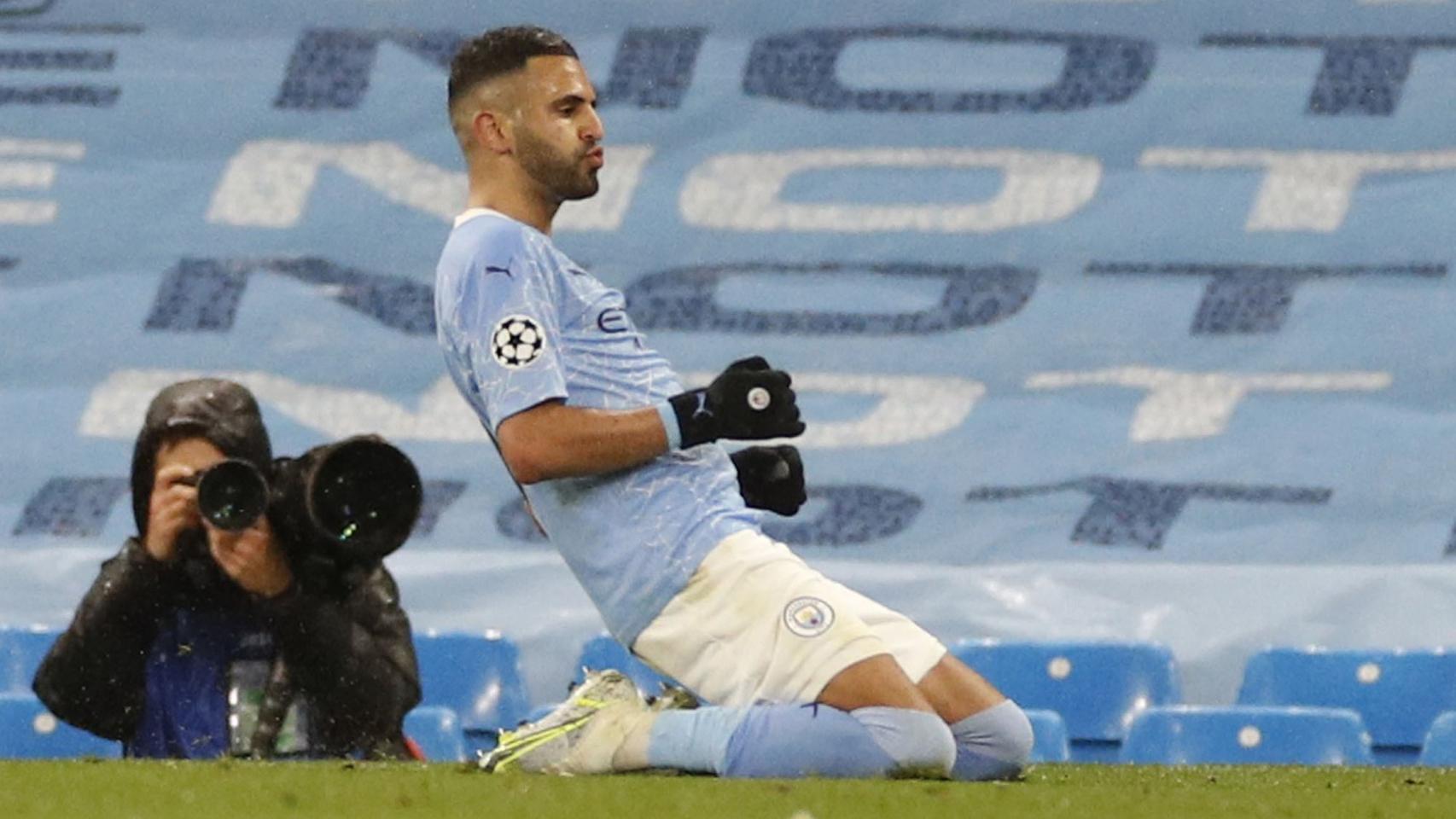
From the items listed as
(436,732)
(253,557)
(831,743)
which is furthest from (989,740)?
(436,732)

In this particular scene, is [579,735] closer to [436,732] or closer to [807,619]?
[807,619]

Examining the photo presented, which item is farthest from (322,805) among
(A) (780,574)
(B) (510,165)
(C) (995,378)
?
(C) (995,378)

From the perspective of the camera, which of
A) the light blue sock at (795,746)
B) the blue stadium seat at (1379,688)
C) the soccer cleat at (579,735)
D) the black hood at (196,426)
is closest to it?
the light blue sock at (795,746)

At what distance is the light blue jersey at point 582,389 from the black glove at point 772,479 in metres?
0.18

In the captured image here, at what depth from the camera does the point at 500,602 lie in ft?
23.9

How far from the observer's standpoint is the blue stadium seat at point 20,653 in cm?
655

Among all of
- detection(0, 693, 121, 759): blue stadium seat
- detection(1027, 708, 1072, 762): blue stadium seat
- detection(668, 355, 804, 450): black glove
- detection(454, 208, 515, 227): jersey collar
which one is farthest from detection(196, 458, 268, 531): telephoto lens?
detection(1027, 708, 1072, 762): blue stadium seat

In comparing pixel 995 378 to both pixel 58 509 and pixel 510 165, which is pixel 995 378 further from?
pixel 510 165

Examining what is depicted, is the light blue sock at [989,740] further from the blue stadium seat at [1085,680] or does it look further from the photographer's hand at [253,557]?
the blue stadium seat at [1085,680]

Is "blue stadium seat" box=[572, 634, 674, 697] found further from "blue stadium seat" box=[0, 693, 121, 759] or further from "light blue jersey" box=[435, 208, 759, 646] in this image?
"light blue jersey" box=[435, 208, 759, 646]

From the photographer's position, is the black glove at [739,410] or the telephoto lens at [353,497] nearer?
the black glove at [739,410]

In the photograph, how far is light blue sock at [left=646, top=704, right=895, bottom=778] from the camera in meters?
4.20

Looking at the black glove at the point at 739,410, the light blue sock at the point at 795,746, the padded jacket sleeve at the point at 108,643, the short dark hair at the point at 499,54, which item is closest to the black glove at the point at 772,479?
the black glove at the point at 739,410

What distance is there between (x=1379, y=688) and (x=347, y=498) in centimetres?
301
